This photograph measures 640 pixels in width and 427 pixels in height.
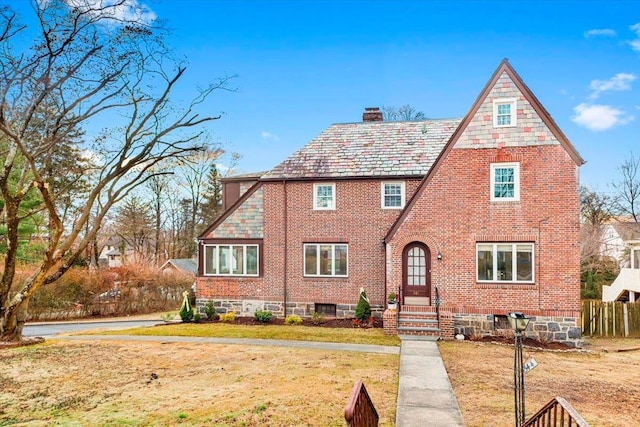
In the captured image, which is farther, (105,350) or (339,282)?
(339,282)

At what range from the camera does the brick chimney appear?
21531 mm

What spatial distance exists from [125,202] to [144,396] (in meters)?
32.2

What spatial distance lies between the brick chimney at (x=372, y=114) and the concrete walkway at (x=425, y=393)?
12737mm

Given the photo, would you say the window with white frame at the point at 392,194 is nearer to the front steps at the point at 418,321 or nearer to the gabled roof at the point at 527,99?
the gabled roof at the point at 527,99

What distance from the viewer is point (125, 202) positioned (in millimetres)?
36969

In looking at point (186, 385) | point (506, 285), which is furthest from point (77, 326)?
point (506, 285)

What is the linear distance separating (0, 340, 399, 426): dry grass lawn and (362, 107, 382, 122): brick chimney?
1308 cm

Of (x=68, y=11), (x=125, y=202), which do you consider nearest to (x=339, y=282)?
(x=68, y=11)

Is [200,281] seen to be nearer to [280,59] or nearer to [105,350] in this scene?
[105,350]

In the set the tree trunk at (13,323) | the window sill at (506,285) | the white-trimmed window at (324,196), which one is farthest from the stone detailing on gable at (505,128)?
the tree trunk at (13,323)

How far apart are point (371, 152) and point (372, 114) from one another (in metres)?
4.25

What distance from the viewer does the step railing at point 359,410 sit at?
3.99m

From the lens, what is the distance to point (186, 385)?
866 centimetres

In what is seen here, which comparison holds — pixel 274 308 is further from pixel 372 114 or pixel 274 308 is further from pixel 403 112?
pixel 403 112
